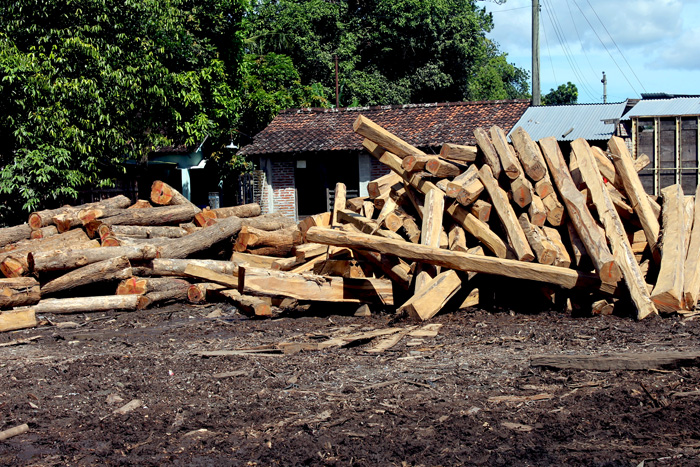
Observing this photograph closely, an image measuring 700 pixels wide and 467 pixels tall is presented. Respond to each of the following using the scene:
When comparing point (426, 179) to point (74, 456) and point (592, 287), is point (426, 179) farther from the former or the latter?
point (74, 456)

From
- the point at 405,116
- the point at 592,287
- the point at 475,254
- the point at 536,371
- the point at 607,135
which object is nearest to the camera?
the point at 536,371

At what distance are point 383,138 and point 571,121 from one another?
15460mm

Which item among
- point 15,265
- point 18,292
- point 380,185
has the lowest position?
point 18,292

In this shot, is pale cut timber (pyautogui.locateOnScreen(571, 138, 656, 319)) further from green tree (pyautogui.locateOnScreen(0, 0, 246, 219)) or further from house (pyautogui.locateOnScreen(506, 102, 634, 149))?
house (pyautogui.locateOnScreen(506, 102, 634, 149))

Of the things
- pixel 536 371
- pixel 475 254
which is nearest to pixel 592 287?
pixel 475 254

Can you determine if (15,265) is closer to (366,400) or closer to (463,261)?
(463,261)

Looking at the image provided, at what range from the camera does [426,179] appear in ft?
30.0

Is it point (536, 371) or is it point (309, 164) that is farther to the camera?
point (309, 164)

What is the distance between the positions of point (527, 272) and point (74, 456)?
494 centimetres

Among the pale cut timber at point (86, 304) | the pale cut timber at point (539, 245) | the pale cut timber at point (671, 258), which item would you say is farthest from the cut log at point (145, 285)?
the pale cut timber at point (671, 258)

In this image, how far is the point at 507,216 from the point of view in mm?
7984

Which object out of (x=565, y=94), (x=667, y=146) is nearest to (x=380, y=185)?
(x=667, y=146)

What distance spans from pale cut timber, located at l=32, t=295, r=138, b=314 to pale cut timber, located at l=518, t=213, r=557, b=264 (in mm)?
5809

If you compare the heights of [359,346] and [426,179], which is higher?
[426,179]
